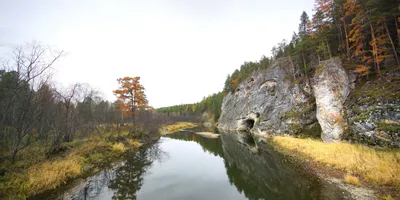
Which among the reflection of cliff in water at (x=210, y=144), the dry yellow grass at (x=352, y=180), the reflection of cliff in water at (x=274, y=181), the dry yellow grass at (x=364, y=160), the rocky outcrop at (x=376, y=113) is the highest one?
the rocky outcrop at (x=376, y=113)

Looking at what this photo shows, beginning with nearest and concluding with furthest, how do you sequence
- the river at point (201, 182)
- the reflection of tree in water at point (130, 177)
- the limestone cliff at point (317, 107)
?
the river at point (201, 182)
the reflection of tree in water at point (130, 177)
the limestone cliff at point (317, 107)

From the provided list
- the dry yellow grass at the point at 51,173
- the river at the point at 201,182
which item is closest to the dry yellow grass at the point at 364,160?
the river at the point at 201,182

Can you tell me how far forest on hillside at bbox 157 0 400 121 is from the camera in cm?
1702

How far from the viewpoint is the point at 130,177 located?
12414mm

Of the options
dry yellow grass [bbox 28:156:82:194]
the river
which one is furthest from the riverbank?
dry yellow grass [bbox 28:156:82:194]

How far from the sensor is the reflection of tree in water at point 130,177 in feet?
32.6

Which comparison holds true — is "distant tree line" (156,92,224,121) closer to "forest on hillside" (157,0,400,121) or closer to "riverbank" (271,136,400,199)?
"forest on hillside" (157,0,400,121)

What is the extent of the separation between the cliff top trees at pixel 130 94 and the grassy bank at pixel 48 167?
8.31 m

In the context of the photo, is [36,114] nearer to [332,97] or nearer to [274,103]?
[332,97]

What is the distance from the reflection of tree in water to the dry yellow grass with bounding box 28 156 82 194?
3.13m

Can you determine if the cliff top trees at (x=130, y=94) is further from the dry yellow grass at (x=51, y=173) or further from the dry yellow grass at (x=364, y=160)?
the dry yellow grass at (x=364, y=160)

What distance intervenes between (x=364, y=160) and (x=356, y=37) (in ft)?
58.1

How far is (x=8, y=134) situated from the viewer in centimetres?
1199

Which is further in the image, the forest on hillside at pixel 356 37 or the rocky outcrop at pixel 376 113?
the forest on hillside at pixel 356 37
